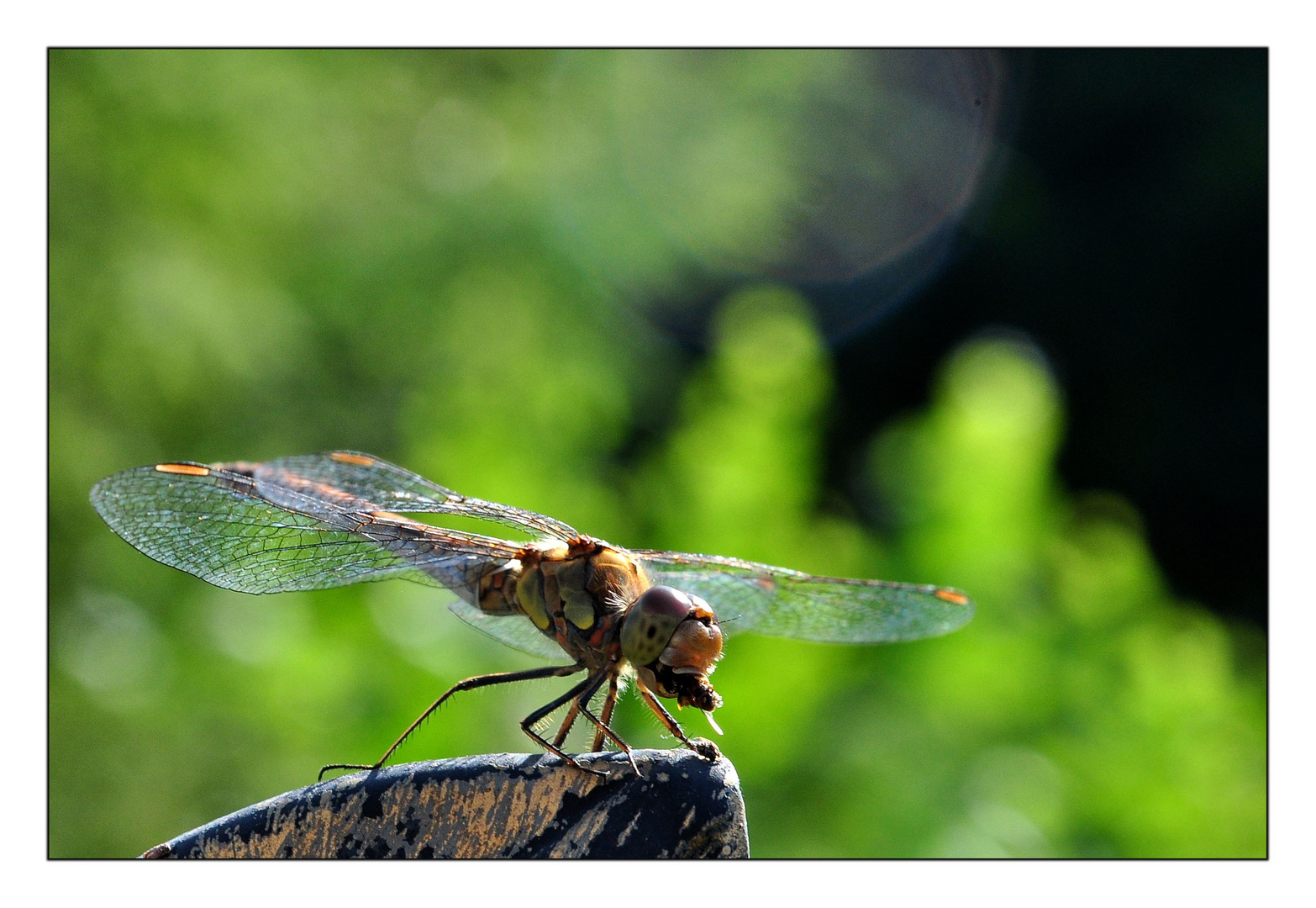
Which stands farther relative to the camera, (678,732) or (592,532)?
(592,532)

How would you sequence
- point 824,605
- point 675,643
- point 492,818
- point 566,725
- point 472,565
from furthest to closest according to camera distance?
1. point 824,605
2. point 472,565
3. point 566,725
4. point 675,643
5. point 492,818

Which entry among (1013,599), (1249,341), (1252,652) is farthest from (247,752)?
(1249,341)

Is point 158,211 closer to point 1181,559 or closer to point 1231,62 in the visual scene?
point 1181,559

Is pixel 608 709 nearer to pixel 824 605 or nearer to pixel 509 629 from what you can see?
pixel 509 629

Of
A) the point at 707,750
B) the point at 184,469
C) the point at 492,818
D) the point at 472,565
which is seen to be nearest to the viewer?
the point at 492,818

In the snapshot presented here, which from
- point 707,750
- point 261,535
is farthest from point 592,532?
point 707,750

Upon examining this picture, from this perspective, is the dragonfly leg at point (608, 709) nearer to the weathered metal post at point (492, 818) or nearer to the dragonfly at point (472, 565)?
the dragonfly at point (472, 565)
